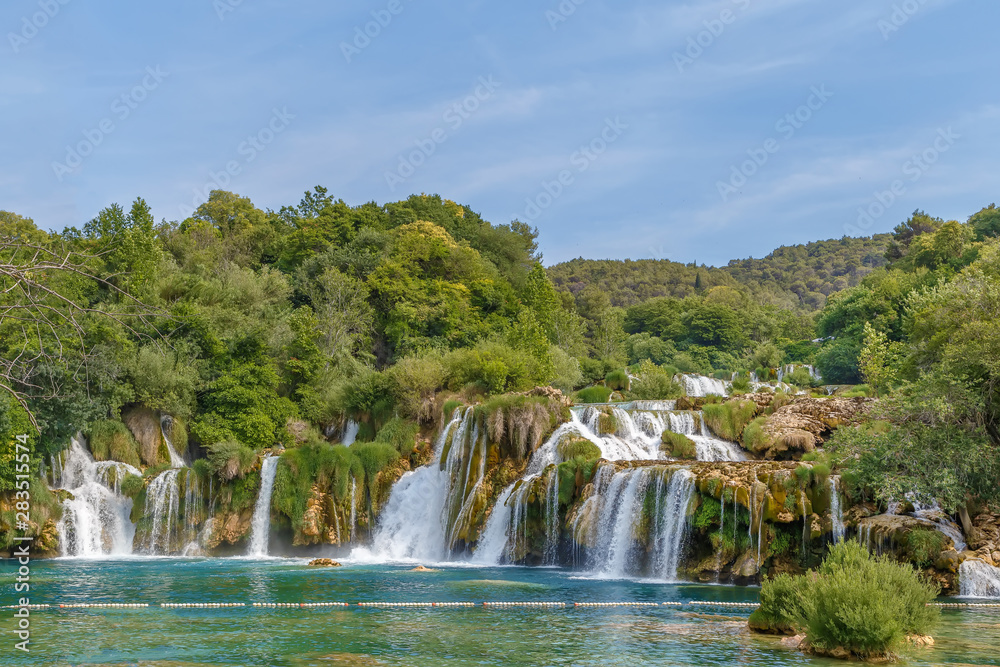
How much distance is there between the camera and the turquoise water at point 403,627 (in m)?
12.8

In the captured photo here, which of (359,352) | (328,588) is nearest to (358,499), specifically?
(328,588)

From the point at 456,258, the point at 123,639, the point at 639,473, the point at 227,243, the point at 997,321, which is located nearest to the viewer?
the point at 123,639

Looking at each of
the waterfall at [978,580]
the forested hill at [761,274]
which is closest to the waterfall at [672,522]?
the waterfall at [978,580]

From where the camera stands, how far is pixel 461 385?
3588cm

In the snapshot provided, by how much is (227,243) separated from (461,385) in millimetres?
28098

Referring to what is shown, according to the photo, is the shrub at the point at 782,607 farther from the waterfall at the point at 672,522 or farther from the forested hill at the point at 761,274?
the forested hill at the point at 761,274

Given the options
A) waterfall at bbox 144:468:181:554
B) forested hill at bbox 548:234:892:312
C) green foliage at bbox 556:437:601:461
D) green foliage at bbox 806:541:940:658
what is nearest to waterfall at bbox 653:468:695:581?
green foliage at bbox 556:437:601:461

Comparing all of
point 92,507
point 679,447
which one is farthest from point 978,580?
point 92,507

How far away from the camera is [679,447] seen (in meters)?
29.8

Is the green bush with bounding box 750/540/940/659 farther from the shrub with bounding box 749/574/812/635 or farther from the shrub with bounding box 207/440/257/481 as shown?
the shrub with bounding box 207/440/257/481

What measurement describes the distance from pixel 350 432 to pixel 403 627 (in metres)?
22.1

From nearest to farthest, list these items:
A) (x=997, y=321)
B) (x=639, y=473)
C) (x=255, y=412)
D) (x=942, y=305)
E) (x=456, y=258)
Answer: (x=997, y=321)
(x=942, y=305)
(x=639, y=473)
(x=255, y=412)
(x=456, y=258)

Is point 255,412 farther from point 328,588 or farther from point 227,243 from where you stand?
point 227,243

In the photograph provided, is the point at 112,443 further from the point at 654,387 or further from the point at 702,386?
the point at 702,386
